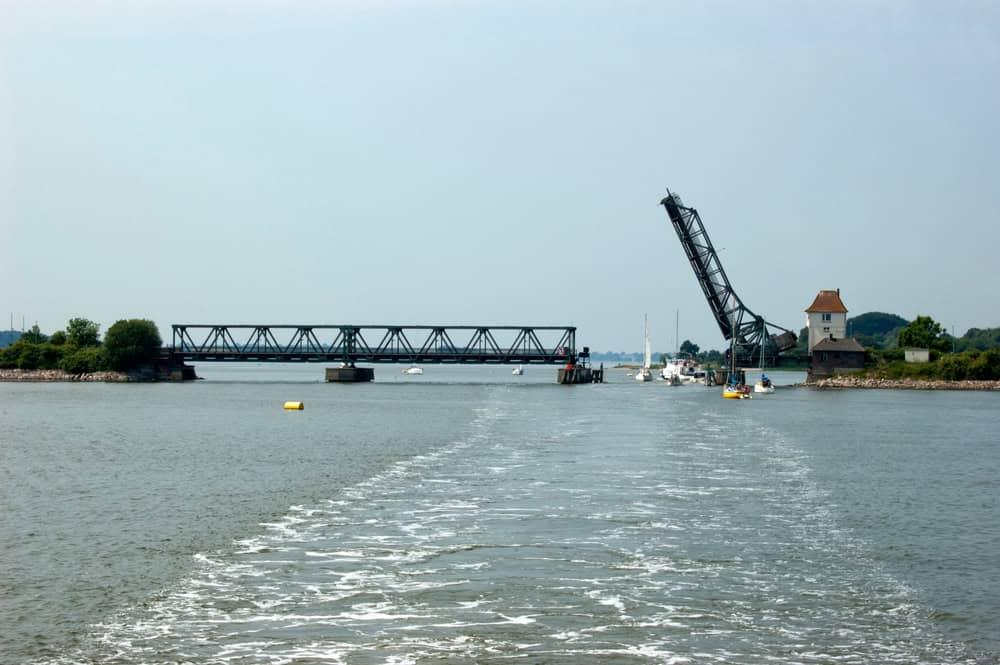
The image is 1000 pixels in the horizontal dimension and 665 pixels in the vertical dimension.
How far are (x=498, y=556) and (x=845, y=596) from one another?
538cm

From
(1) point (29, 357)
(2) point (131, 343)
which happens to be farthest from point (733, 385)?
(1) point (29, 357)

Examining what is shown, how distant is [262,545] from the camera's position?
1850cm

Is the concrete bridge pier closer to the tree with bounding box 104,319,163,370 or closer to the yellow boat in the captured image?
the tree with bounding box 104,319,163,370

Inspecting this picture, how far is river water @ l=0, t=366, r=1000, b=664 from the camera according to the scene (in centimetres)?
1270

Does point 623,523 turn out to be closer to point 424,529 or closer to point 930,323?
point 424,529

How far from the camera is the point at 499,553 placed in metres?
17.6

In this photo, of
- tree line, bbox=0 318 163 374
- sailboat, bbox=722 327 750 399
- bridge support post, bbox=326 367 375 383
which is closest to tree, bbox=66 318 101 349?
tree line, bbox=0 318 163 374

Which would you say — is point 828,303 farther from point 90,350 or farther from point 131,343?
point 90,350

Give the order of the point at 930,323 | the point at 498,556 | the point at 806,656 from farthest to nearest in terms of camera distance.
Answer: the point at 930,323, the point at 498,556, the point at 806,656

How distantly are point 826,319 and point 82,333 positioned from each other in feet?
288

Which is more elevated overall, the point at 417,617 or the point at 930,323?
the point at 930,323

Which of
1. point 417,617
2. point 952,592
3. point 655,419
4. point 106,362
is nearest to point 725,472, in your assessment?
point 952,592

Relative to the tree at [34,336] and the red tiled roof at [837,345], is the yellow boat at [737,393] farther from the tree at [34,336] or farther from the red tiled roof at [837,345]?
the tree at [34,336]

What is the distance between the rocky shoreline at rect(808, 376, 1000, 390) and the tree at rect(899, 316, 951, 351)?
15043 millimetres
